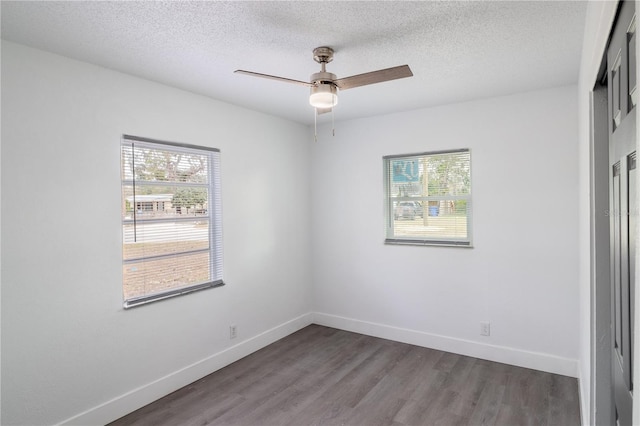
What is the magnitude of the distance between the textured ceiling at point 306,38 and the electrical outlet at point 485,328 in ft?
7.55

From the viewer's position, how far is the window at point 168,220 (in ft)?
9.41

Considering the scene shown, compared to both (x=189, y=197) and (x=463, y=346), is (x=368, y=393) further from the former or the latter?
(x=189, y=197)

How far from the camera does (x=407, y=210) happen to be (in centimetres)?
415

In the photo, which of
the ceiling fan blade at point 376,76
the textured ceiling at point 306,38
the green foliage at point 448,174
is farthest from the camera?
the green foliage at point 448,174

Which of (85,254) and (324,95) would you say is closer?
(324,95)

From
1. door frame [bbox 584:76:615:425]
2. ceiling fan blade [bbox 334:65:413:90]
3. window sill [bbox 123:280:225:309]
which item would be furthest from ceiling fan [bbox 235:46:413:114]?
window sill [bbox 123:280:225:309]

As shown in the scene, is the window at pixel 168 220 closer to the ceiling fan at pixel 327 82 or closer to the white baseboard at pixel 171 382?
the white baseboard at pixel 171 382

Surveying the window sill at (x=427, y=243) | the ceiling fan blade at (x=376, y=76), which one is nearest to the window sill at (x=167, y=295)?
the window sill at (x=427, y=243)

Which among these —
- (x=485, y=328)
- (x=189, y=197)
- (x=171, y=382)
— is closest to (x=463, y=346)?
(x=485, y=328)

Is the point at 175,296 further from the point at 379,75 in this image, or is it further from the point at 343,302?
the point at 379,75

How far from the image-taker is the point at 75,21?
2.03 meters

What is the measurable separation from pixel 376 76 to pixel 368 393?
250 centimetres

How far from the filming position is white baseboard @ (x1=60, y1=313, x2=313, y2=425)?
2.58 m

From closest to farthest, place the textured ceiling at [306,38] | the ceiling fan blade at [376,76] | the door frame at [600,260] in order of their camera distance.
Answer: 1. the door frame at [600,260]
2. the textured ceiling at [306,38]
3. the ceiling fan blade at [376,76]
